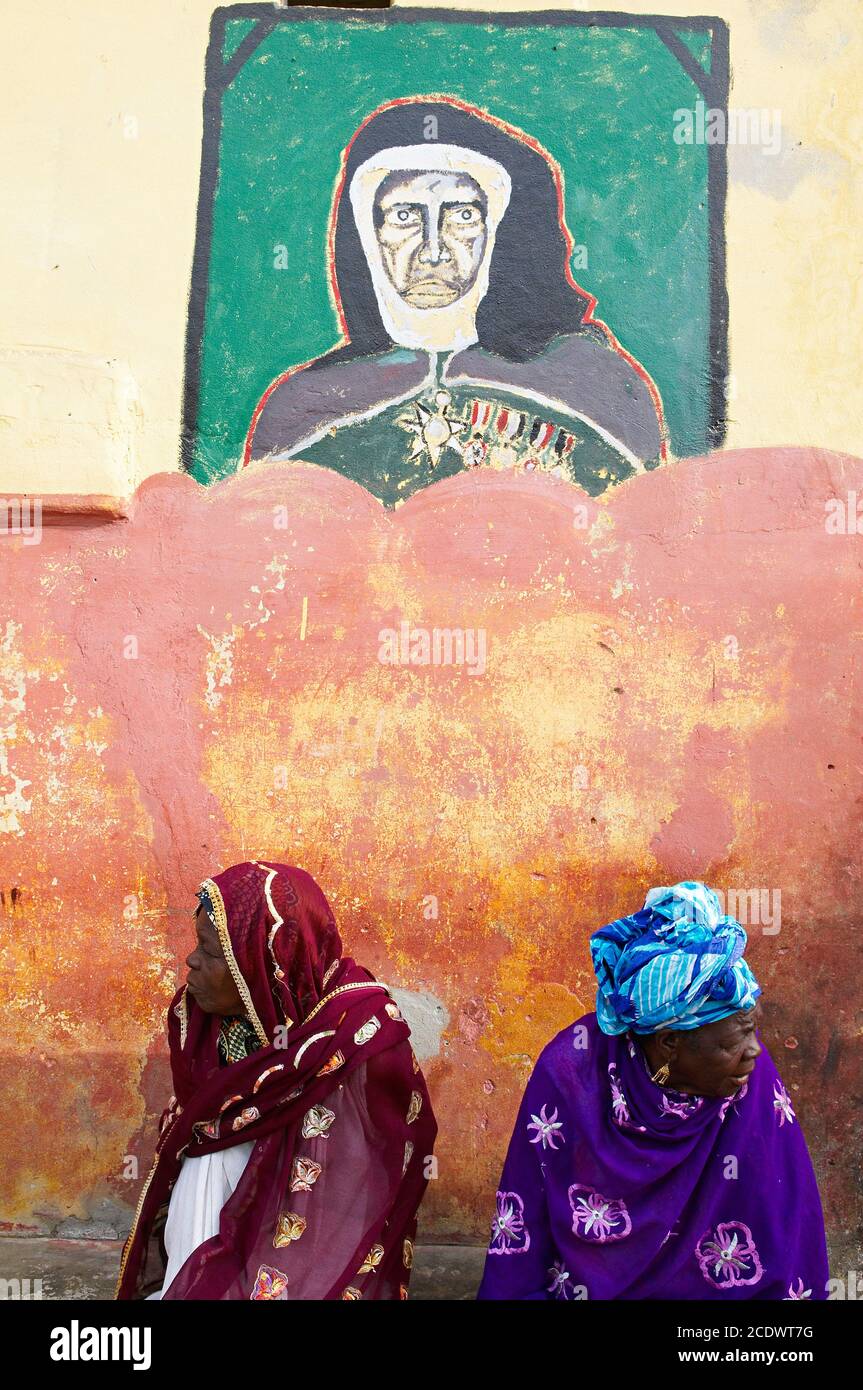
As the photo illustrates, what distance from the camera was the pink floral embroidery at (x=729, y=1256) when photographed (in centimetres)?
269

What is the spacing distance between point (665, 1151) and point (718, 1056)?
269 millimetres

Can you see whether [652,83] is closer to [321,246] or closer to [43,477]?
[321,246]

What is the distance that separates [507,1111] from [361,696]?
1398 mm

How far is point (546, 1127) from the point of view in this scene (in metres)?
2.83

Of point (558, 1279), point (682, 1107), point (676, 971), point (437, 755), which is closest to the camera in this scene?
point (676, 971)

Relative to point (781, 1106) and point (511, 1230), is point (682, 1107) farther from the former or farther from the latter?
point (511, 1230)

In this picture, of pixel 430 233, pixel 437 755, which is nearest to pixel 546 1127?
pixel 437 755

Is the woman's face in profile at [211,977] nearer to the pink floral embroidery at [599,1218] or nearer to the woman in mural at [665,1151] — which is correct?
the woman in mural at [665,1151]

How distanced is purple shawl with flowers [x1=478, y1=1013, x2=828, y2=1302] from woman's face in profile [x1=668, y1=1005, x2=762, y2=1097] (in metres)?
0.07

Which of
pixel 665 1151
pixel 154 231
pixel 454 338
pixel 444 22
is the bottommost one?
pixel 665 1151

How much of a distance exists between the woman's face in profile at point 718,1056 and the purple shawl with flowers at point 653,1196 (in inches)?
2.8

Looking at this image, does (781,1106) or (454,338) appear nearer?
(781,1106)

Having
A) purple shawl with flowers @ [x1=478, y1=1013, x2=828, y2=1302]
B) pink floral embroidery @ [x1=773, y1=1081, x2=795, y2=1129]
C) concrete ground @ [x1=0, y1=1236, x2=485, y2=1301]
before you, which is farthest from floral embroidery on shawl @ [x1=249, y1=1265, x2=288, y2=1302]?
concrete ground @ [x1=0, y1=1236, x2=485, y2=1301]

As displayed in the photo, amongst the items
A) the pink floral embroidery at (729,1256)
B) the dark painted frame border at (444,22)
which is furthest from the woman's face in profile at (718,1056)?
the dark painted frame border at (444,22)
